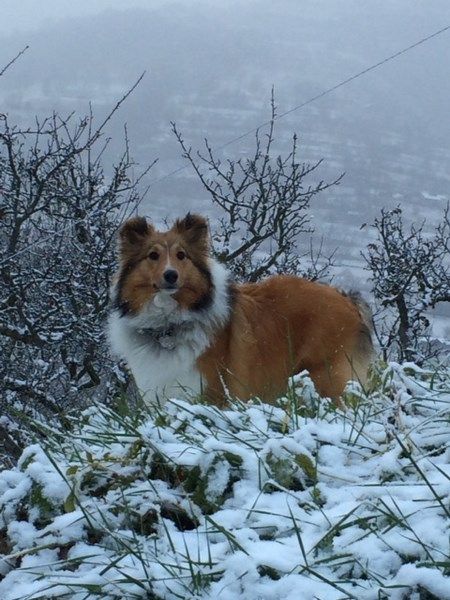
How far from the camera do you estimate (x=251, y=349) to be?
697 cm

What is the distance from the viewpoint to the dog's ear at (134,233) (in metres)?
7.27

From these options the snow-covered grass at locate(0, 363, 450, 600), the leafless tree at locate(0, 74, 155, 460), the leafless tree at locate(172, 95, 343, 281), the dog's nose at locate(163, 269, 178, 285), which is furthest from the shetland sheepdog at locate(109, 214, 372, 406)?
the leafless tree at locate(172, 95, 343, 281)

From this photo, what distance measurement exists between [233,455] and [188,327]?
4.67 meters

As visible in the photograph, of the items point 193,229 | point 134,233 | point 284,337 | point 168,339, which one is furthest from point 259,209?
point 168,339

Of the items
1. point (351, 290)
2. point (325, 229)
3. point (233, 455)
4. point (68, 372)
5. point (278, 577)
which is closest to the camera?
point (278, 577)

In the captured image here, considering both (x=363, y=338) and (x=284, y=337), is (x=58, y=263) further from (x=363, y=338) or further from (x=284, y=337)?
(x=363, y=338)

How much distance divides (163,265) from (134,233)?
1.67ft

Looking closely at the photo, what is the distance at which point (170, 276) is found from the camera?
6.98 m

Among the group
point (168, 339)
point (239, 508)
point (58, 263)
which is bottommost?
point (58, 263)

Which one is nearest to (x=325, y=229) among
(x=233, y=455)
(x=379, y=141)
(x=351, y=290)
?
(x=379, y=141)

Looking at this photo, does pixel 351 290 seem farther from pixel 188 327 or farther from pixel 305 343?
pixel 188 327

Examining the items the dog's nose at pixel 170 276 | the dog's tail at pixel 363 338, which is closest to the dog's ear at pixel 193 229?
the dog's nose at pixel 170 276

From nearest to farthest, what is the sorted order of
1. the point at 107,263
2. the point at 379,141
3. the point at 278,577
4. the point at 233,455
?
Result: the point at 278,577, the point at 233,455, the point at 107,263, the point at 379,141

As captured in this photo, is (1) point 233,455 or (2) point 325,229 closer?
(1) point 233,455
